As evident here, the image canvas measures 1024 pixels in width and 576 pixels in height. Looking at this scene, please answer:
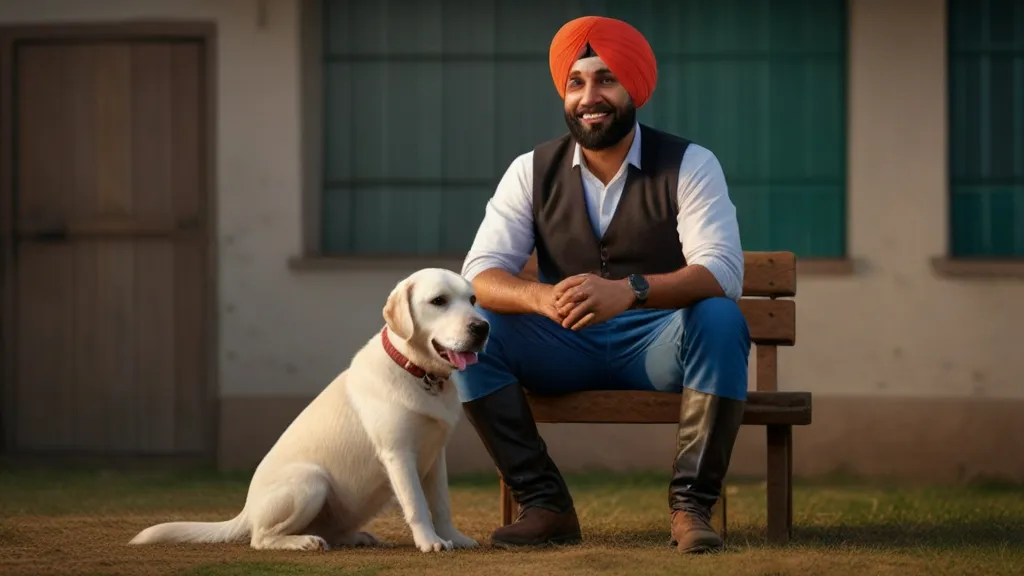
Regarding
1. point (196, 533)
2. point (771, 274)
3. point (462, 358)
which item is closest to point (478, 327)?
point (462, 358)

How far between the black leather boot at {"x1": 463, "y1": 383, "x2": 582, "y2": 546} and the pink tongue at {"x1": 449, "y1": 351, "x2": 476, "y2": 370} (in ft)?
0.67

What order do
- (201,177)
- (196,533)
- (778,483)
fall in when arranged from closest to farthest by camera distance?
(196,533), (778,483), (201,177)

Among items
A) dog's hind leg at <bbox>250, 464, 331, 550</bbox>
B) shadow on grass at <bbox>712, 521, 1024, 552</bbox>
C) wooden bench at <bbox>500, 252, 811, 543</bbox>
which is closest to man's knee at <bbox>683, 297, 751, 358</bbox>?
wooden bench at <bbox>500, 252, 811, 543</bbox>

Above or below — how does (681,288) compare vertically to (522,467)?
above

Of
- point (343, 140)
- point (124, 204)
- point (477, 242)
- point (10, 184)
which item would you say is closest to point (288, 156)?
point (343, 140)

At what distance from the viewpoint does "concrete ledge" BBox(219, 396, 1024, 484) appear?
9031 mm

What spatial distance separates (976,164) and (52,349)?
5402 mm

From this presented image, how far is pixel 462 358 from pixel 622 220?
812 millimetres

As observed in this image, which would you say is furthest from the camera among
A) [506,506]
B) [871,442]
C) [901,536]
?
[871,442]

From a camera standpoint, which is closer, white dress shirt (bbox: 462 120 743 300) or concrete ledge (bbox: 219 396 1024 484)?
white dress shirt (bbox: 462 120 743 300)

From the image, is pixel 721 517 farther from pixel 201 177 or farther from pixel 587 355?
pixel 201 177

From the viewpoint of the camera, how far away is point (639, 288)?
18.4 ft

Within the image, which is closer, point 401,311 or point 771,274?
point 401,311

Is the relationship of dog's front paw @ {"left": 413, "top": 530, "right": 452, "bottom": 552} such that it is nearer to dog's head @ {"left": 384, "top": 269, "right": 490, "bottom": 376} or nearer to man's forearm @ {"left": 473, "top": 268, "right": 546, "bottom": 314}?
dog's head @ {"left": 384, "top": 269, "right": 490, "bottom": 376}
